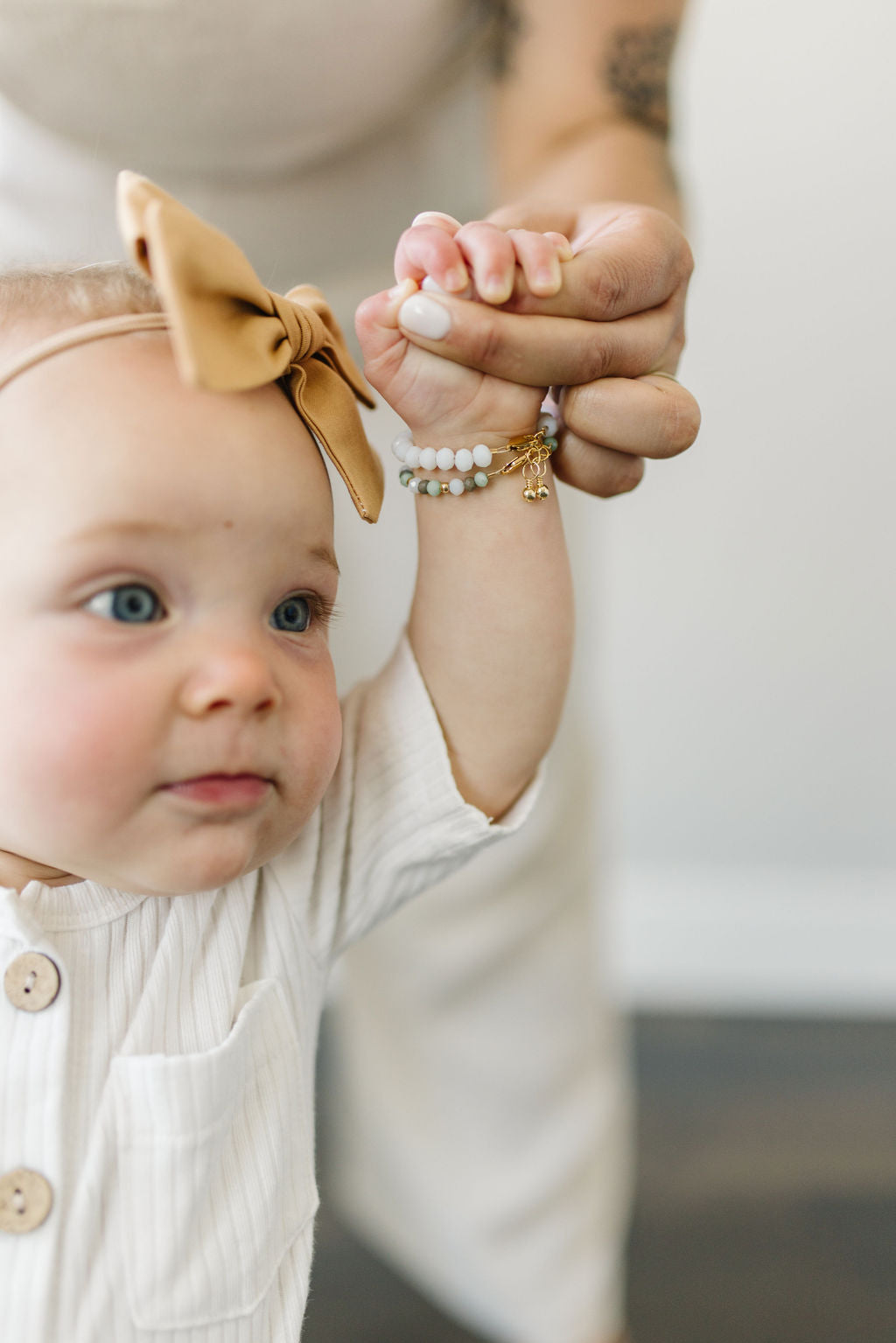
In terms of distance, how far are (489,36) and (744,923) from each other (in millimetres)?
1497

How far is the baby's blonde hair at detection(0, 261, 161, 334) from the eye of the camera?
0.55m

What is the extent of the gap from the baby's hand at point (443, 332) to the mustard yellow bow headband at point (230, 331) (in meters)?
0.03

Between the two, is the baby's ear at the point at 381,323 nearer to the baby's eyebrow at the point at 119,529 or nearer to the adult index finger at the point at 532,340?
the adult index finger at the point at 532,340

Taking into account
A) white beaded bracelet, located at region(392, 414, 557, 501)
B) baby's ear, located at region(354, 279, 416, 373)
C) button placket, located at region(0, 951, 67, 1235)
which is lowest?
button placket, located at region(0, 951, 67, 1235)

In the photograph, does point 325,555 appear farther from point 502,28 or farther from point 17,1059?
point 502,28

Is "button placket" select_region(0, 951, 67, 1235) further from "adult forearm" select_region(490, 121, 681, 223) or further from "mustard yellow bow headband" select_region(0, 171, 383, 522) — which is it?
"adult forearm" select_region(490, 121, 681, 223)

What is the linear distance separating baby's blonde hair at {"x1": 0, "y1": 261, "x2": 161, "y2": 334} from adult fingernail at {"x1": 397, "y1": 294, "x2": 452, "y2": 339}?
12cm

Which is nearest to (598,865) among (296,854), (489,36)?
(296,854)

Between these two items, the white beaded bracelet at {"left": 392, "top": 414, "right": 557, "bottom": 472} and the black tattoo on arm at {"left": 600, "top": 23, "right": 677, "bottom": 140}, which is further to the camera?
the black tattoo on arm at {"left": 600, "top": 23, "right": 677, "bottom": 140}

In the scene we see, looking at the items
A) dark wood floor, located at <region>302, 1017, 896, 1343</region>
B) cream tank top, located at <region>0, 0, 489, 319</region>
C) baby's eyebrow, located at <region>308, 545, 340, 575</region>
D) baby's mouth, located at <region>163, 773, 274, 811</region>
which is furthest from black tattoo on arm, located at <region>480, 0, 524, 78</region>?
dark wood floor, located at <region>302, 1017, 896, 1343</region>

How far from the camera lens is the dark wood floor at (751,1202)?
1.30 m

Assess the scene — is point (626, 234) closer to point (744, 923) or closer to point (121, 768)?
point (121, 768)

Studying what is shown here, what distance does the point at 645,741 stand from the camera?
1.92 meters

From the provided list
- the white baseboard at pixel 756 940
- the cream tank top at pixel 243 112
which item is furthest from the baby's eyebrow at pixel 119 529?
the white baseboard at pixel 756 940
